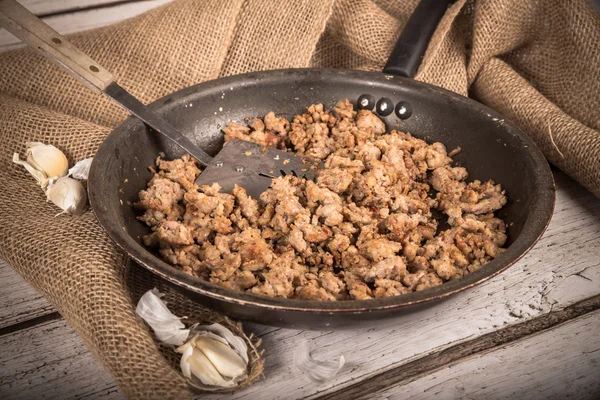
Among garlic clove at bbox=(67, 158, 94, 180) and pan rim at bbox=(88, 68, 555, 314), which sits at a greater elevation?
pan rim at bbox=(88, 68, 555, 314)

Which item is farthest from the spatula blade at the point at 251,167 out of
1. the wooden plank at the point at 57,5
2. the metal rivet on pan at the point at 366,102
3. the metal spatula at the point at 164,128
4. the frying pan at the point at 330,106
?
the wooden plank at the point at 57,5

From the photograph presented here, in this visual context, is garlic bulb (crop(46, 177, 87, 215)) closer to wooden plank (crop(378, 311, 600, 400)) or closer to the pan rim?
the pan rim

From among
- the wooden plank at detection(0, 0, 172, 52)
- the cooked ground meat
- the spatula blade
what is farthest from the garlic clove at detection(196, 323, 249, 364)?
the wooden plank at detection(0, 0, 172, 52)

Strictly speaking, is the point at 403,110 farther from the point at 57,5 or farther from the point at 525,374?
the point at 57,5

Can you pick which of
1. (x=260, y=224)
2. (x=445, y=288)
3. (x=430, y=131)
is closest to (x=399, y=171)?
(x=430, y=131)

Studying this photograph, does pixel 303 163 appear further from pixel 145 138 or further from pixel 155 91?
pixel 155 91

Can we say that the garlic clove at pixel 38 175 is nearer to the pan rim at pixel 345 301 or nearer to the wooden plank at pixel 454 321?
the pan rim at pixel 345 301

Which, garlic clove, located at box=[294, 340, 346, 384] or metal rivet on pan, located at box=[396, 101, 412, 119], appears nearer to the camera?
garlic clove, located at box=[294, 340, 346, 384]
